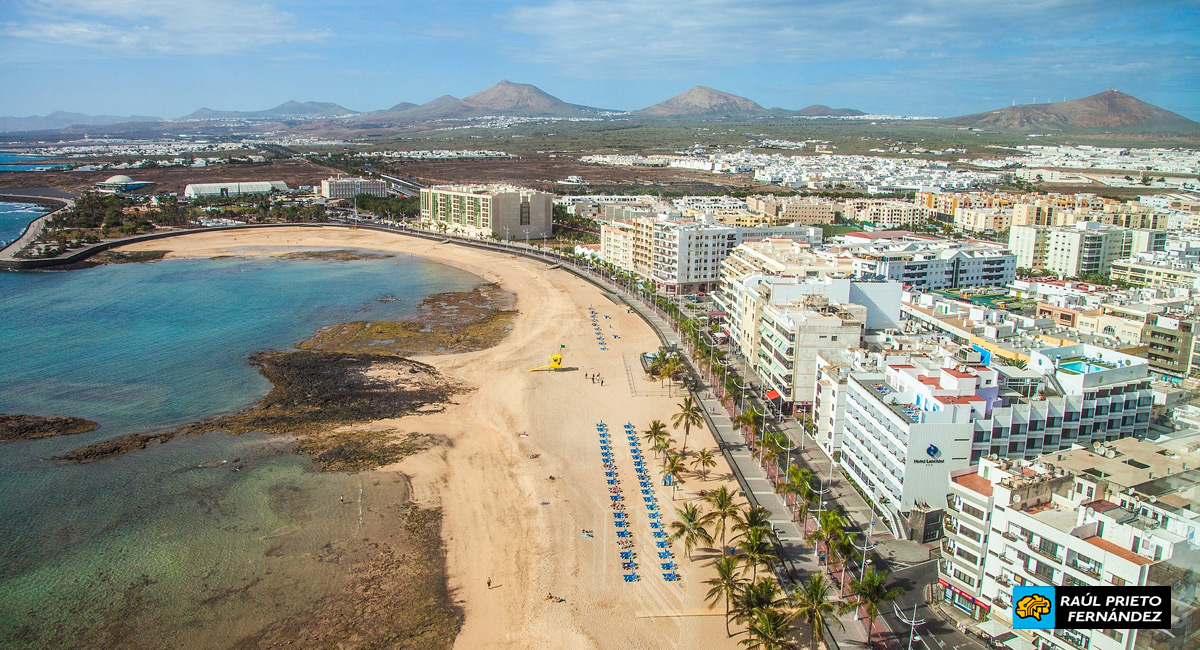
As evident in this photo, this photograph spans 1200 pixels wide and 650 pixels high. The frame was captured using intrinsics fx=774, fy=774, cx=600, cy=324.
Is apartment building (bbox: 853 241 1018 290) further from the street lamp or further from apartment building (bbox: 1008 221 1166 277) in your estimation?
the street lamp

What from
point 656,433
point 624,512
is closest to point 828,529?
point 624,512

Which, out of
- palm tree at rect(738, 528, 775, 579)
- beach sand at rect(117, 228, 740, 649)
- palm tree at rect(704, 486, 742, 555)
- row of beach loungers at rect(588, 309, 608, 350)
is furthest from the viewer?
row of beach loungers at rect(588, 309, 608, 350)

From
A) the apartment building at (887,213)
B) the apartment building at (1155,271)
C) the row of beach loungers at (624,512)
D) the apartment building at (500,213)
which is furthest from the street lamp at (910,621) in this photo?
the apartment building at (887,213)

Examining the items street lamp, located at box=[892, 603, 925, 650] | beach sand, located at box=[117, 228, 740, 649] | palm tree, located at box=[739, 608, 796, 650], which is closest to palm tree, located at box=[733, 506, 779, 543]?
beach sand, located at box=[117, 228, 740, 649]

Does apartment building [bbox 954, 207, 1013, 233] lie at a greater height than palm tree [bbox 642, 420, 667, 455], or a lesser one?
greater

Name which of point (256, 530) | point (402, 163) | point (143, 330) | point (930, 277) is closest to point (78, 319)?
point (143, 330)

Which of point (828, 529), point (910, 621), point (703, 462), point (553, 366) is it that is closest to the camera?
point (910, 621)

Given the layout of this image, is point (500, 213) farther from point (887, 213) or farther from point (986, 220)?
point (986, 220)
